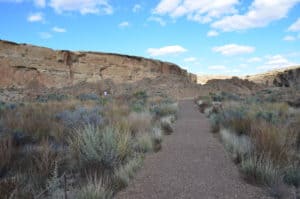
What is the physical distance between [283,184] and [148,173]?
2.12 metres

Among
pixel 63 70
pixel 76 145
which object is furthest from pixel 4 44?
pixel 76 145

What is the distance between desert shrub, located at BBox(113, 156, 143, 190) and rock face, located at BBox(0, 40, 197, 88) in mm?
48700

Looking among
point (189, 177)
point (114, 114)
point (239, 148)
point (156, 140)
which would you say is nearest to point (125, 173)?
point (189, 177)

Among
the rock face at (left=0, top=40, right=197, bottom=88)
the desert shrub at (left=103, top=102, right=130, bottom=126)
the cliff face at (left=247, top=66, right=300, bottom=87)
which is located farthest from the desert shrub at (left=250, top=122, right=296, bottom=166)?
the rock face at (left=0, top=40, right=197, bottom=88)

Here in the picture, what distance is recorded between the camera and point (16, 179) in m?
4.14

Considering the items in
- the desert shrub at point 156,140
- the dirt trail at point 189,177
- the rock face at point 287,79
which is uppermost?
the rock face at point 287,79

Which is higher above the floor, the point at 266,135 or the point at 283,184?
the point at 266,135

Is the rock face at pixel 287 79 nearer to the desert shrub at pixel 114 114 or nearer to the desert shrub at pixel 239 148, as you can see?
the desert shrub at pixel 114 114

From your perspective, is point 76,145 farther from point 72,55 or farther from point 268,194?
point 72,55

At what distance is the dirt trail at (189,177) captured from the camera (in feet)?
13.9

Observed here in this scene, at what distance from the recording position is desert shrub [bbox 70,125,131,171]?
5.09m

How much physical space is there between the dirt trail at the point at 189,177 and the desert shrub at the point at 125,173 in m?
0.10

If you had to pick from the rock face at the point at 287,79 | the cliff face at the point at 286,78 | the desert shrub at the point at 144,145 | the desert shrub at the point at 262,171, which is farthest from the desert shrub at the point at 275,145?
the rock face at the point at 287,79

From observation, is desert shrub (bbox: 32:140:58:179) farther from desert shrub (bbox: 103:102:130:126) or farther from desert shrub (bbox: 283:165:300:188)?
desert shrub (bbox: 283:165:300:188)
